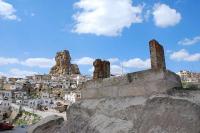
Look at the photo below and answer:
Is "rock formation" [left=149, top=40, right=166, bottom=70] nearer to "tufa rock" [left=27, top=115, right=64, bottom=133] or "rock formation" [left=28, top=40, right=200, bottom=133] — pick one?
"rock formation" [left=28, top=40, right=200, bottom=133]

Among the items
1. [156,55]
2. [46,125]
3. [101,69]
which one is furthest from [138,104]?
[46,125]

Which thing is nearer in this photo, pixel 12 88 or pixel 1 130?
pixel 1 130

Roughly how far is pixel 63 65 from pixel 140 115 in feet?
576

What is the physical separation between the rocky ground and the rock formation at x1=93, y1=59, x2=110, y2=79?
1.63ft

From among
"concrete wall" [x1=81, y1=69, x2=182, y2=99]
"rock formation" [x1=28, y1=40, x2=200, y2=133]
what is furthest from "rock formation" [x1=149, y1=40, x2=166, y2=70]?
"concrete wall" [x1=81, y1=69, x2=182, y2=99]

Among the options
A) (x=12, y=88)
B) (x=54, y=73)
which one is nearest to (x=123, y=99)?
(x=12, y=88)

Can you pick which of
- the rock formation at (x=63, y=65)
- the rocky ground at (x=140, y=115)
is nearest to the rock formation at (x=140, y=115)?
the rocky ground at (x=140, y=115)

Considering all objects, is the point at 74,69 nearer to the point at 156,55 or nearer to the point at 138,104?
the point at 156,55

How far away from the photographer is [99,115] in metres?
4.16

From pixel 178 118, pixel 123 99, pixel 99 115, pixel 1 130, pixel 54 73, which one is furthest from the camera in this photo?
pixel 54 73

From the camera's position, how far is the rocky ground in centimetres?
253

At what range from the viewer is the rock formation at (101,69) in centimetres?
513

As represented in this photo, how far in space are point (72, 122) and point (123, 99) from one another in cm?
122

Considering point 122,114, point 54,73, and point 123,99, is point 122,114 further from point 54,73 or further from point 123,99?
point 54,73
